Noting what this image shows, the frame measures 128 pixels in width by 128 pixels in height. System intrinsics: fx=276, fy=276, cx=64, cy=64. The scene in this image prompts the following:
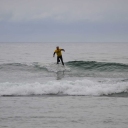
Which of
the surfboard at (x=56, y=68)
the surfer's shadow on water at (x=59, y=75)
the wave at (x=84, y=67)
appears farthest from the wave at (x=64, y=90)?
the wave at (x=84, y=67)

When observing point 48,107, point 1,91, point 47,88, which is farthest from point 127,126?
point 1,91

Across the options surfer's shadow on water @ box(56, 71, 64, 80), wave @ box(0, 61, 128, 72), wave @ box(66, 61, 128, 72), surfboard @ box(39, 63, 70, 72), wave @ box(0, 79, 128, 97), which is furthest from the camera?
wave @ box(66, 61, 128, 72)

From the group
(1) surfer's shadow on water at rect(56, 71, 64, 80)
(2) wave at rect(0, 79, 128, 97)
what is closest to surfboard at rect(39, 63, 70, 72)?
(1) surfer's shadow on water at rect(56, 71, 64, 80)

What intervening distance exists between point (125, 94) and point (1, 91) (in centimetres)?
523

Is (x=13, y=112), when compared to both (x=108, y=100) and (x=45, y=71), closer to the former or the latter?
(x=108, y=100)

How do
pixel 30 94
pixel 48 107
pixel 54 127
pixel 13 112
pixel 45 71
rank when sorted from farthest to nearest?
1. pixel 45 71
2. pixel 30 94
3. pixel 48 107
4. pixel 13 112
5. pixel 54 127

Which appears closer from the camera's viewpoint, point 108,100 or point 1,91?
point 108,100

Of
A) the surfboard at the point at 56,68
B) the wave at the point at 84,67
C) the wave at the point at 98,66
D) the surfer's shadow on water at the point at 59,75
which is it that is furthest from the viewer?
the wave at the point at 98,66

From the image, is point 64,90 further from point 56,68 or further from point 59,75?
point 56,68

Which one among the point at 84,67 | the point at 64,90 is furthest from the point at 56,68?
the point at 64,90

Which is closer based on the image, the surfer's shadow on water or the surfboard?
the surfer's shadow on water

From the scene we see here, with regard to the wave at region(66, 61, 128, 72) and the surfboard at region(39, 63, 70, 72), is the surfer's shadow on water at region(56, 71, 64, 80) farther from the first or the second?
the wave at region(66, 61, 128, 72)

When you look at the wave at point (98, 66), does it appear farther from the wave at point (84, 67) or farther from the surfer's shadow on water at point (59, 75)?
the surfer's shadow on water at point (59, 75)

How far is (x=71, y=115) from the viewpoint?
8.07 m
